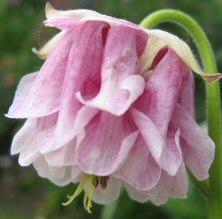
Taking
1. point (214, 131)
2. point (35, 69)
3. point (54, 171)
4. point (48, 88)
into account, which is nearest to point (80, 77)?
point (48, 88)

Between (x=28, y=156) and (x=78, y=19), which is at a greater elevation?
(x=78, y=19)

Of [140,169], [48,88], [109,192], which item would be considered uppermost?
[48,88]

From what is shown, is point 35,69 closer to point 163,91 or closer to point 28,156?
point 28,156

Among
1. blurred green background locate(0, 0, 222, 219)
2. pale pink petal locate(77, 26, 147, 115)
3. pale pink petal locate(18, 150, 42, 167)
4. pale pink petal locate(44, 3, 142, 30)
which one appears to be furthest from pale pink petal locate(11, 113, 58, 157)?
blurred green background locate(0, 0, 222, 219)

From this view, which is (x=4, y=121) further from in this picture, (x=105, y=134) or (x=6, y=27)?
(x=105, y=134)

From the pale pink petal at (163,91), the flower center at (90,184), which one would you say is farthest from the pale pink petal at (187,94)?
the flower center at (90,184)
